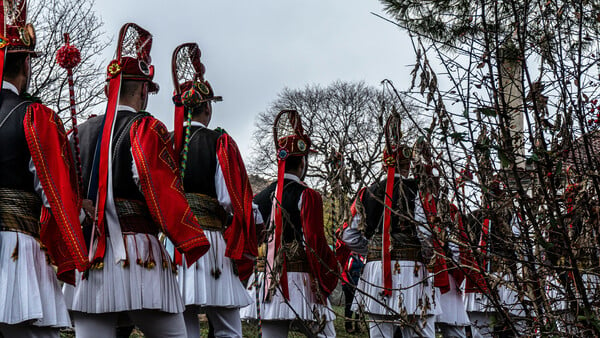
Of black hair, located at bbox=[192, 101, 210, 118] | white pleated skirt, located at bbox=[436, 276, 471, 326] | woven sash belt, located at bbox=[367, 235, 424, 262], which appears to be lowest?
white pleated skirt, located at bbox=[436, 276, 471, 326]

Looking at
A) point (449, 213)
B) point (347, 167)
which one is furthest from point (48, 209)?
point (449, 213)

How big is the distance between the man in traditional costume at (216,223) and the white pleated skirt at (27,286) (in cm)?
169

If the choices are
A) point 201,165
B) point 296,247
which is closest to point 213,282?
point 201,165

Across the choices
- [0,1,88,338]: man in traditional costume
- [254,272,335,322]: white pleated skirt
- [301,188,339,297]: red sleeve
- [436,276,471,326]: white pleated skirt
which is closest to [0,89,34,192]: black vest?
[0,1,88,338]: man in traditional costume

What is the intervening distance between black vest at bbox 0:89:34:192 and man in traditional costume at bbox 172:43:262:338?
1.61m

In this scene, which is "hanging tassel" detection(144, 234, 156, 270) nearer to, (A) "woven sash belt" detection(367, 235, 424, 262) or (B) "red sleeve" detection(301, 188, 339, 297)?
(B) "red sleeve" detection(301, 188, 339, 297)

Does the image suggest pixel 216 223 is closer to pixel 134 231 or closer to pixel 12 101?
pixel 134 231

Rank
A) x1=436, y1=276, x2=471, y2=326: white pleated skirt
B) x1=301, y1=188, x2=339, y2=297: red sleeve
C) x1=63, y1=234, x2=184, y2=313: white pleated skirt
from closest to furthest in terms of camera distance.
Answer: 1. x1=63, y1=234, x2=184, y2=313: white pleated skirt
2. x1=301, y1=188, x2=339, y2=297: red sleeve
3. x1=436, y1=276, x2=471, y2=326: white pleated skirt

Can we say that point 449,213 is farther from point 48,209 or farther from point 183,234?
point 48,209

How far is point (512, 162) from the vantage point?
2.91 meters

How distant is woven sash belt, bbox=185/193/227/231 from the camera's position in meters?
5.61

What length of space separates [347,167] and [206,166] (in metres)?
2.53

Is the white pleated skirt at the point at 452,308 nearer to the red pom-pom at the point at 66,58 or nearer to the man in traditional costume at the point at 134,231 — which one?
the man in traditional costume at the point at 134,231

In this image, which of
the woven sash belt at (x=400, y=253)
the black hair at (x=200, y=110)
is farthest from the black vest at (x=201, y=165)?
the woven sash belt at (x=400, y=253)
